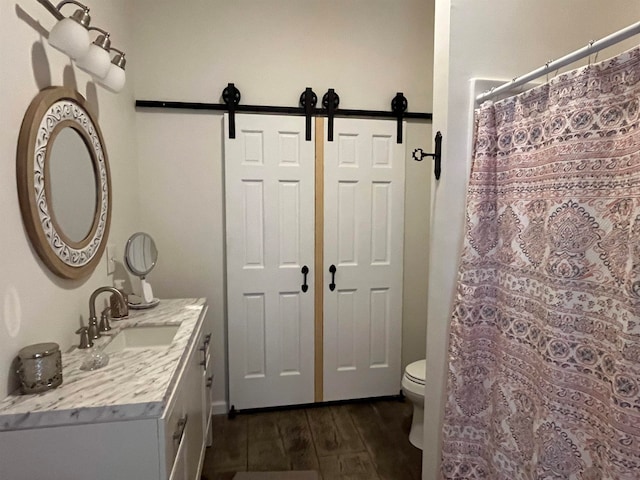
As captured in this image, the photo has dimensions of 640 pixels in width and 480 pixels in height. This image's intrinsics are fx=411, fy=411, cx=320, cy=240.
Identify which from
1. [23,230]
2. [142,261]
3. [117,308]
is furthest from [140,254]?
[23,230]

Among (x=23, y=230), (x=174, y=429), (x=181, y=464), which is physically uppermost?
(x=23, y=230)

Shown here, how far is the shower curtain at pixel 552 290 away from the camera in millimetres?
1057

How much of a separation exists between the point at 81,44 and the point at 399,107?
1975 mm

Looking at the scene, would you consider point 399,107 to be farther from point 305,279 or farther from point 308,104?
point 305,279

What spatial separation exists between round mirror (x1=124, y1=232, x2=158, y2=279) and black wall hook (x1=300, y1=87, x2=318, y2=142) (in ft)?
3.87

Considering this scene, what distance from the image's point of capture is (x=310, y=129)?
2680 millimetres

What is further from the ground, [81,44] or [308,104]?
[308,104]

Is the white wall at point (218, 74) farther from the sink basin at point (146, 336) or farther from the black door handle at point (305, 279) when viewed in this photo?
the sink basin at point (146, 336)

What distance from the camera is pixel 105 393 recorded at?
45.8 inches

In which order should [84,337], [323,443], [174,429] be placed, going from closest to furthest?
[174,429]
[84,337]
[323,443]

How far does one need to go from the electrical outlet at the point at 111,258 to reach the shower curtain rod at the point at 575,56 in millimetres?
1780

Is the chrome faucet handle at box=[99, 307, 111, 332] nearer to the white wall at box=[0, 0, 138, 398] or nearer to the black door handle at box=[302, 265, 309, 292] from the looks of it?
the white wall at box=[0, 0, 138, 398]

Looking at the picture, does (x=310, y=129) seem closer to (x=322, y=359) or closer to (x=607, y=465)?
(x=322, y=359)

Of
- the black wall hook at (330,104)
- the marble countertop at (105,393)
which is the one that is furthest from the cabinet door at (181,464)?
the black wall hook at (330,104)
